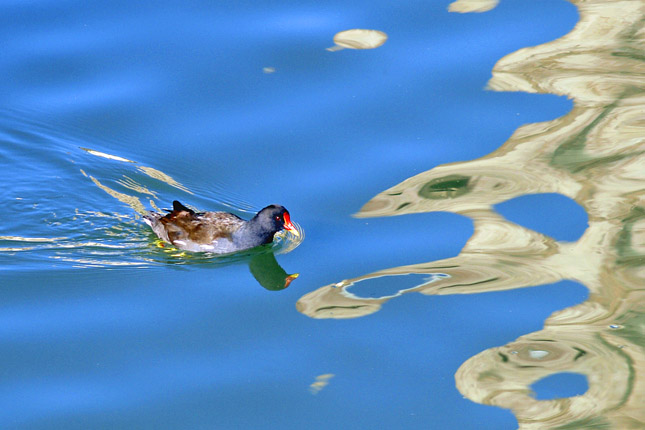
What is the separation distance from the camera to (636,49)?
11359 millimetres

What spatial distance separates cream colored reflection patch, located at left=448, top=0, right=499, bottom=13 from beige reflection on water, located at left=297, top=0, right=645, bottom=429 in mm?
1139

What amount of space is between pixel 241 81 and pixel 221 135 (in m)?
1.15

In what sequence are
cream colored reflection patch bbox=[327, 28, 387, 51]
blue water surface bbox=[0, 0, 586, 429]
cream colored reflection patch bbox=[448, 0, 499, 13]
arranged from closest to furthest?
blue water surface bbox=[0, 0, 586, 429], cream colored reflection patch bbox=[327, 28, 387, 51], cream colored reflection patch bbox=[448, 0, 499, 13]

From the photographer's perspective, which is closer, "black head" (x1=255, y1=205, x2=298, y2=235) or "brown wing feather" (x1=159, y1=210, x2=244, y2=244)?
"black head" (x1=255, y1=205, x2=298, y2=235)

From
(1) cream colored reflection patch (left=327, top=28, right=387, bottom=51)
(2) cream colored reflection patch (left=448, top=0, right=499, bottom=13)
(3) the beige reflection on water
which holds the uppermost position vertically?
(2) cream colored reflection patch (left=448, top=0, right=499, bottom=13)

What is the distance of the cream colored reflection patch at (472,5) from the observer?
12242mm

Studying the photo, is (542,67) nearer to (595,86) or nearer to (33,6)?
(595,86)

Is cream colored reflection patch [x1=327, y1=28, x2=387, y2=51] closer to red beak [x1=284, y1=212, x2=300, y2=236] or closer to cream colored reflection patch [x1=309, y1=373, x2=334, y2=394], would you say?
red beak [x1=284, y1=212, x2=300, y2=236]

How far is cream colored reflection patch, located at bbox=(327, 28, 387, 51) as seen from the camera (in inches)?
458

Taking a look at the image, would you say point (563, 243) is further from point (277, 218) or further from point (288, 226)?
point (277, 218)

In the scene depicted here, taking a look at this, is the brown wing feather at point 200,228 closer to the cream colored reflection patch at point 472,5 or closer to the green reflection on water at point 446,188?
the green reflection on water at point 446,188

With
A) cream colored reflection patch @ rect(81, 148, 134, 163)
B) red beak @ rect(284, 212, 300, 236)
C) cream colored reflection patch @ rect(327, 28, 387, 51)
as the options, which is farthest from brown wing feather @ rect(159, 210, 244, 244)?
cream colored reflection patch @ rect(327, 28, 387, 51)

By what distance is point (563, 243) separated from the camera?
27.5 feet

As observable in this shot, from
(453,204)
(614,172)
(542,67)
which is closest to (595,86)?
(542,67)
